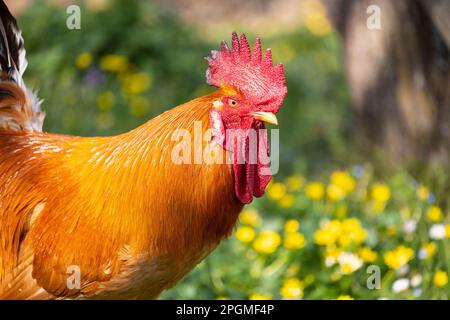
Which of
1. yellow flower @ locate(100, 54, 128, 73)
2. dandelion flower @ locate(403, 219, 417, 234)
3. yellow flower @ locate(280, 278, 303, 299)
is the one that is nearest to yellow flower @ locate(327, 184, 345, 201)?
dandelion flower @ locate(403, 219, 417, 234)

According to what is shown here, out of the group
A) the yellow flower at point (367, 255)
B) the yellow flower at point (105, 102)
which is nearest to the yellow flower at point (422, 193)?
the yellow flower at point (367, 255)

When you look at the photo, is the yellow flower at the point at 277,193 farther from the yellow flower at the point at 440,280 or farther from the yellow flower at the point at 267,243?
the yellow flower at the point at 440,280

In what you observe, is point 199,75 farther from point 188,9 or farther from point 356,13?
point 188,9

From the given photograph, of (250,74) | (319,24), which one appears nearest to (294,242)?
(250,74)

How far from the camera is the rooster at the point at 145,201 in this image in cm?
312

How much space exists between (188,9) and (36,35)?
18.6 ft

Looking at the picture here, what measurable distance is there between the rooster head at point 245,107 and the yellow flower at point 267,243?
1.17 metres

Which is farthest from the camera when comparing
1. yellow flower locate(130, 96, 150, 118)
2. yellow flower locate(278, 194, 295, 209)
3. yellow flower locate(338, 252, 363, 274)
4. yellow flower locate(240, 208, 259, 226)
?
yellow flower locate(130, 96, 150, 118)

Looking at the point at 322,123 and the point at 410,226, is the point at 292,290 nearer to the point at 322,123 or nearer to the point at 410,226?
the point at 410,226

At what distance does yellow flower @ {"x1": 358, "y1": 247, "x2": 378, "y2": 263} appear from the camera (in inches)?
167

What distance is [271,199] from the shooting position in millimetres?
5539

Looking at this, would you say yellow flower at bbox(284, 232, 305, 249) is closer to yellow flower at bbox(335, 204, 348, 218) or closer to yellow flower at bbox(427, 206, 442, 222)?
yellow flower at bbox(335, 204, 348, 218)

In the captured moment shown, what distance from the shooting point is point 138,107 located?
6.44 metres

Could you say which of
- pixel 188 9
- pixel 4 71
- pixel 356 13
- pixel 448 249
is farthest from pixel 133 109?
pixel 188 9
